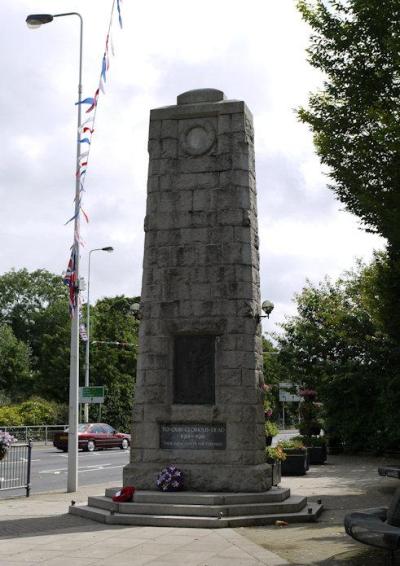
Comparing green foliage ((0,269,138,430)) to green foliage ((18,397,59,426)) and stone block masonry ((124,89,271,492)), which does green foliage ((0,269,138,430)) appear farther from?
stone block masonry ((124,89,271,492))

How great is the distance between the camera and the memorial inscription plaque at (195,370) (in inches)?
494

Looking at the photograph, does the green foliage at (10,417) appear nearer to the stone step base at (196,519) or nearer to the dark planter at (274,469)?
the dark planter at (274,469)

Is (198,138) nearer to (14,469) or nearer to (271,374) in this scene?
(14,469)

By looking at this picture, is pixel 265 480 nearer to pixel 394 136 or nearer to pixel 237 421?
pixel 237 421

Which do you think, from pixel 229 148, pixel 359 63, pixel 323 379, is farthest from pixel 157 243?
pixel 323 379

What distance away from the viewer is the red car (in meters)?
32.9

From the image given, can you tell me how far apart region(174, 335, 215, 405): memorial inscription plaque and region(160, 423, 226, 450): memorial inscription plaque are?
0.43 metres

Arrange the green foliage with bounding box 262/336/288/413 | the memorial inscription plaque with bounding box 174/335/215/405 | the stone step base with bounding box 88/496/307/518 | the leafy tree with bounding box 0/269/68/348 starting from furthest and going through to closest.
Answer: the leafy tree with bounding box 0/269/68/348
the green foliage with bounding box 262/336/288/413
the memorial inscription plaque with bounding box 174/335/215/405
the stone step base with bounding box 88/496/307/518

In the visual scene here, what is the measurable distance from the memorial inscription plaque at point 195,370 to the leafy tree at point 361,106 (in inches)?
150

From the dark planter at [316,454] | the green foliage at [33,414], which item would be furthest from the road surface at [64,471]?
the green foliage at [33,414]

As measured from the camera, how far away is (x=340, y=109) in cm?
1378

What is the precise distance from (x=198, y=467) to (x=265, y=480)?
1160 mm

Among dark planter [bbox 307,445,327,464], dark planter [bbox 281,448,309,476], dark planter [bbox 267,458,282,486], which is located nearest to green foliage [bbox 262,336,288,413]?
dark planter [bbox 307,445,327,464]

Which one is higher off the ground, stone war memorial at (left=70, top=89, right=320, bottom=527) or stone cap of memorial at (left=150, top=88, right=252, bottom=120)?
stone cap of memorial at (left=150, top=88, right=252, bottom=120)
